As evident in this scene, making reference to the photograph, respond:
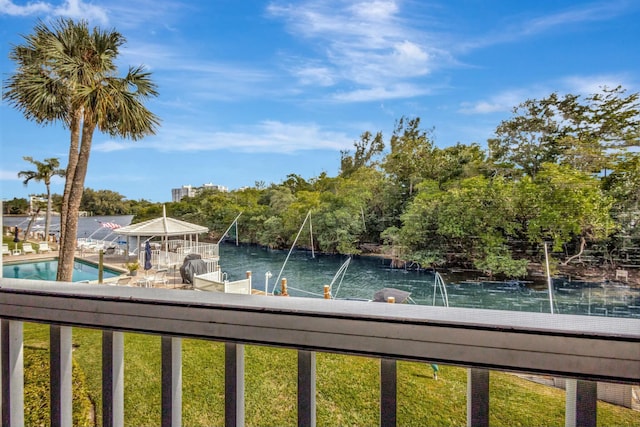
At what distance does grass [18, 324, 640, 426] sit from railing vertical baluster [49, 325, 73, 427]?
2.41 ft

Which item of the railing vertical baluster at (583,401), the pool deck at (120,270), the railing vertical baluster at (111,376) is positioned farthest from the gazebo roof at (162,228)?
the railing vertical baluster at (583,401)

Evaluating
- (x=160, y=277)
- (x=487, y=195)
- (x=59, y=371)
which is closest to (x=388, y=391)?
(x=487, y=195)

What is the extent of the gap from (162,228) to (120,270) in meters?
0.21

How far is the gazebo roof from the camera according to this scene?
4.68ft

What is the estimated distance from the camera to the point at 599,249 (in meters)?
0.86

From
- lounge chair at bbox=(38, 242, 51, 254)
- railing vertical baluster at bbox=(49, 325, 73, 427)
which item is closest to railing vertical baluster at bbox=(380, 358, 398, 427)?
railing vertical baluster at bbox=(49, 325, 73, 427)

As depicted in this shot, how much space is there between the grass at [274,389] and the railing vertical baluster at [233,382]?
84 cm

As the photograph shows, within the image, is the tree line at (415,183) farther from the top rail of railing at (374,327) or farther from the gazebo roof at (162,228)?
the top rail of railing at (374,327)

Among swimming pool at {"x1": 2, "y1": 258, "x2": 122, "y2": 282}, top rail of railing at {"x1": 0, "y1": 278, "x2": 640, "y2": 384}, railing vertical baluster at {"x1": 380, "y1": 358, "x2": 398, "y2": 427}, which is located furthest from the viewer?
swimming pool at {"x1": 2, "y1": 258, "x2": 122, "y2": 282}

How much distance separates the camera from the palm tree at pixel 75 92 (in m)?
1.29

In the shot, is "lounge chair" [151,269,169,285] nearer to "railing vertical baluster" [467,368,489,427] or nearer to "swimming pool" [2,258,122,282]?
"swimming pool" [2,258,122,282]

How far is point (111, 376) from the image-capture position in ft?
2.89

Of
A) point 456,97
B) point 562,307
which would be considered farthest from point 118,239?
point 562,307

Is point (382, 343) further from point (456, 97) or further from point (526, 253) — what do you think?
point (456, 97)
